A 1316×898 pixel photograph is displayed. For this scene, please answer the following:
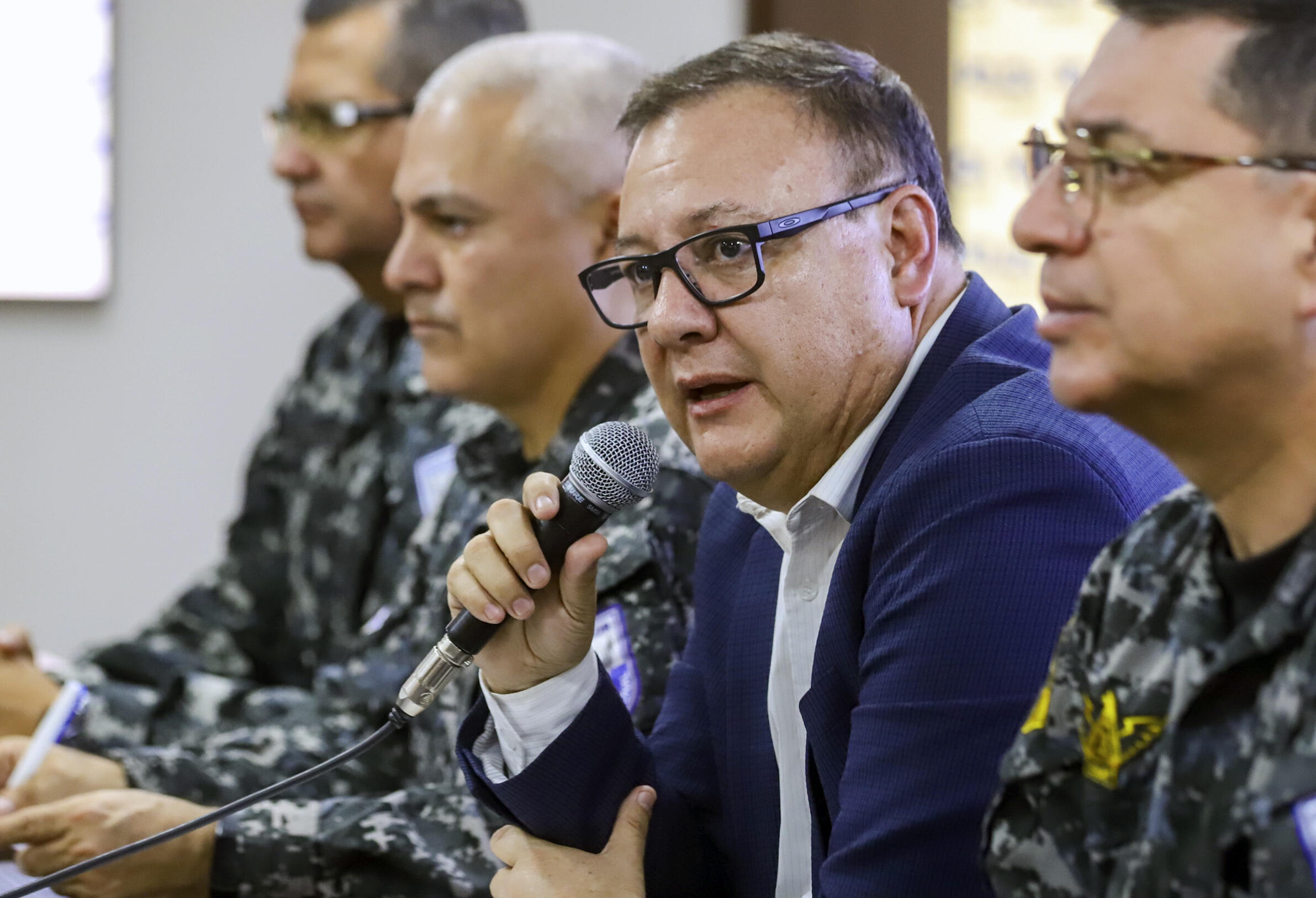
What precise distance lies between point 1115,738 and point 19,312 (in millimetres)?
3313

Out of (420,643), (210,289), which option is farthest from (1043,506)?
(210,289)

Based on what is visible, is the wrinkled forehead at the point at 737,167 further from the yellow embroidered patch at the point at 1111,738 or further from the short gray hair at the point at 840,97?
the yellow embroidered patch at the point at 1111,738

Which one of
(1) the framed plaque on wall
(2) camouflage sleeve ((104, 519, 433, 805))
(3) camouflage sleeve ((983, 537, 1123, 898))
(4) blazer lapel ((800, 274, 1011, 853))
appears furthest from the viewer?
(1) the framed plaque on wall

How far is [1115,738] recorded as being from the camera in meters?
0.89

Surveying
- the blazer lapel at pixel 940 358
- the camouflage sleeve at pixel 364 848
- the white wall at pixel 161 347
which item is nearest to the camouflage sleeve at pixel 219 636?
the camouflage sleeve at pixel 364 848

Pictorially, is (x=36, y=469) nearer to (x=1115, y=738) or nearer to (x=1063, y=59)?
(x=1063, y=59)

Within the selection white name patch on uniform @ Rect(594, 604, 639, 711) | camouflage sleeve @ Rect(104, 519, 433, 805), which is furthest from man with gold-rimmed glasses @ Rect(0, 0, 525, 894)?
white name patch on uniform @ Rect(594, 604, 639, 711)

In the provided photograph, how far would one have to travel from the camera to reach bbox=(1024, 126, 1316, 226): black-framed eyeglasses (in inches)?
32.1

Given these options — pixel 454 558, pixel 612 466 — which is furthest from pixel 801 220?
pixel 454 558

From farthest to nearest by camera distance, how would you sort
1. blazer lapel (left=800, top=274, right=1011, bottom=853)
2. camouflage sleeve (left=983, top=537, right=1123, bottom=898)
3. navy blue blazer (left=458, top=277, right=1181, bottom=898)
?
blazer lapel (left=800, top=274, right=1011, bottom=853) → navy blue blazer (left=458, top=277, right=1181, bottom=898) → camouflage sleeve (left=983, top=537, right=1123, bottom=898)

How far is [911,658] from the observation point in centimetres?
109

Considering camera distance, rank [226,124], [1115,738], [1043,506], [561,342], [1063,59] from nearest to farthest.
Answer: [1115,738] → [1043,506] → [561,342] → [1063,59] → [226,124]

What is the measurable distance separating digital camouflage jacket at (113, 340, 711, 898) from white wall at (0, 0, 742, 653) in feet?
5.50

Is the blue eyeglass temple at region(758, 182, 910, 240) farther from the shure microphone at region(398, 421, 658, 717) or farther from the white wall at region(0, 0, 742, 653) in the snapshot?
the white wall at region(0, 0, 742, 653)
